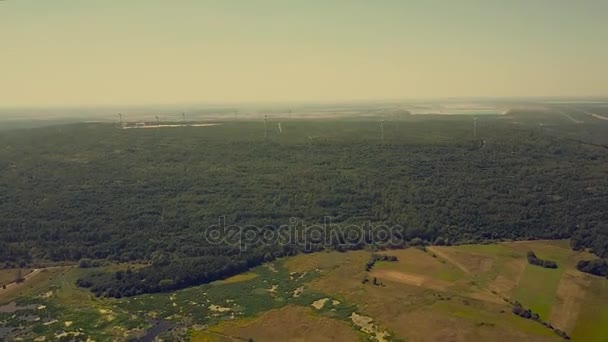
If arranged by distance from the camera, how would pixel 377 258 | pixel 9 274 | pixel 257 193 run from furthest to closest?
pixel 257 193 → pixel 377 258 → pixel 9 274

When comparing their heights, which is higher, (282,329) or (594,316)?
(282,329)

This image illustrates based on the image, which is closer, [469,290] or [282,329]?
[282,329]

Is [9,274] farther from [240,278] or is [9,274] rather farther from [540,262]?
[540,262]

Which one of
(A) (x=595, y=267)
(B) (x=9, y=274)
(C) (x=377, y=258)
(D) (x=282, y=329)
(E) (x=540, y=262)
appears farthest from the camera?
(C) (x=377, y=258)

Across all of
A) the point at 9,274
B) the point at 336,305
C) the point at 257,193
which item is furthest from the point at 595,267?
the point at 9,274

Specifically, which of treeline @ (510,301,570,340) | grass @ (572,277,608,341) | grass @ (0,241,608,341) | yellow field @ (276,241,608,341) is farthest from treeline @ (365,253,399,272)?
grass @ (572,277,608,341)

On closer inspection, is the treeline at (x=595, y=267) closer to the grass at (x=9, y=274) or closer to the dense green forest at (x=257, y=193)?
the dense green forest at (x=257, y=193)

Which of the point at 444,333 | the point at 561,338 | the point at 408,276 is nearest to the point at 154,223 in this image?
the point at 408,276

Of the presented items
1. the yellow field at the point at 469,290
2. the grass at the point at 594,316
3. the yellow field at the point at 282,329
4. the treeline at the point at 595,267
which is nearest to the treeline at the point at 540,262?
the yellow field at the point at 469,290

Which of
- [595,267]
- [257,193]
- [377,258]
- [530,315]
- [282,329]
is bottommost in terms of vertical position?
[530,315]
